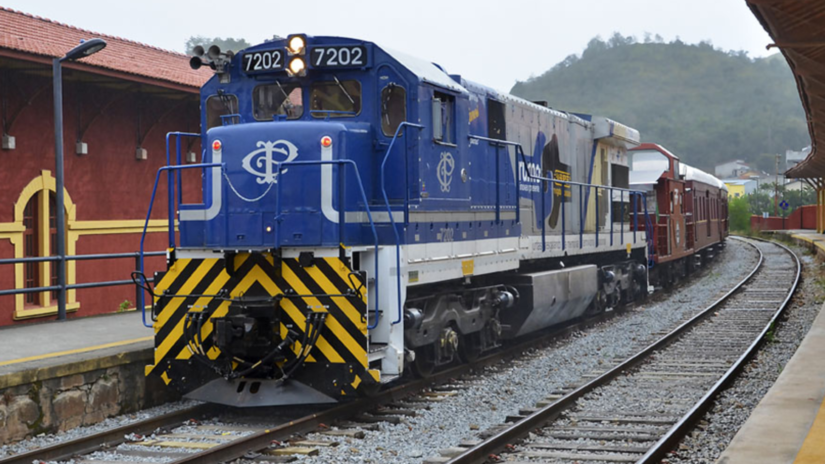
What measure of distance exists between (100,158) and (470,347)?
25.4 feet

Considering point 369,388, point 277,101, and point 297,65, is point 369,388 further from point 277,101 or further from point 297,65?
point 297,65

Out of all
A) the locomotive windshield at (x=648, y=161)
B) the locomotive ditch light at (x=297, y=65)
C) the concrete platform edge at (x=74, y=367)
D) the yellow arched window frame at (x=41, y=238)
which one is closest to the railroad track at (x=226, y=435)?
the concrete platform edge at (x=74, y=367)

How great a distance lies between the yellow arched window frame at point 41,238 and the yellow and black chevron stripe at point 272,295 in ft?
20.6

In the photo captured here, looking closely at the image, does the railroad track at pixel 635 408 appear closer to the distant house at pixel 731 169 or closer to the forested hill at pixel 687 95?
the distant house at pixel 731 169

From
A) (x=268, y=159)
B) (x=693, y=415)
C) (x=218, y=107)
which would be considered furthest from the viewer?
(x=218, y=107)

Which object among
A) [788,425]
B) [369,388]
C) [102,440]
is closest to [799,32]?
[788,425]

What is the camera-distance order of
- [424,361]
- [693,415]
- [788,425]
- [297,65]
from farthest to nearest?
1. [424,361]
2. [297,65]
3. [693,415]
4. [788,425]

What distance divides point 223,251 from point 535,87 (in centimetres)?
15671

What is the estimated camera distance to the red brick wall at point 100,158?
13219mm

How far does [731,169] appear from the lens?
136 meters

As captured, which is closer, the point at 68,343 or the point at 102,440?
the point at 102,440

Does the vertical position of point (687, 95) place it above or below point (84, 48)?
above

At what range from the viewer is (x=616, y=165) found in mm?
17062

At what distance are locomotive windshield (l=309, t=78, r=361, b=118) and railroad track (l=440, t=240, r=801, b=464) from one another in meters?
3.26
